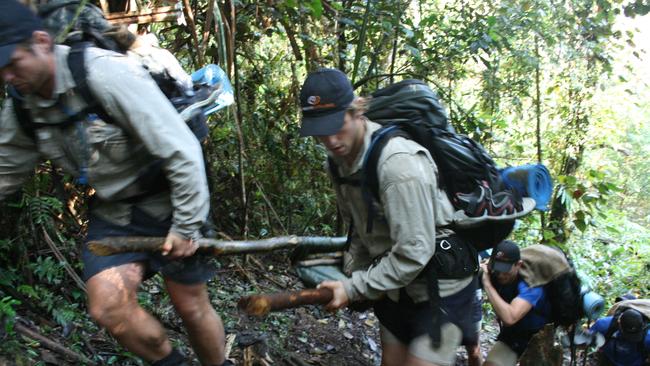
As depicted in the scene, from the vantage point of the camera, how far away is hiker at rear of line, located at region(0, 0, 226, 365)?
2.64m

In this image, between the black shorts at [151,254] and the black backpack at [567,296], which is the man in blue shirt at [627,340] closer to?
the black backpack at [567,296]

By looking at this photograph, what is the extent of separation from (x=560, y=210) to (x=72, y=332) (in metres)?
6.91

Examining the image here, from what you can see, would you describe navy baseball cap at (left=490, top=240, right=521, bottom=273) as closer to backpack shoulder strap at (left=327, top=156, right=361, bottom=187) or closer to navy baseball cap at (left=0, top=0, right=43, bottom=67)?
backpack shoulder strap at (left=327, top=156, right=361, bottom=187)

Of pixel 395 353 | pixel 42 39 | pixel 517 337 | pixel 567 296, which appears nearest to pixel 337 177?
pixel 395 353

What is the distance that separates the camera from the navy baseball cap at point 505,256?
512cm

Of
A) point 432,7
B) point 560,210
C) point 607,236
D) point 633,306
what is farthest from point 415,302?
point 607,236

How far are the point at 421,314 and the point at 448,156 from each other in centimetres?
86

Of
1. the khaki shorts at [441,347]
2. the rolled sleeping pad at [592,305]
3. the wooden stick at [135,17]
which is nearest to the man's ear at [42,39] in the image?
the wooden stick at [135,17]

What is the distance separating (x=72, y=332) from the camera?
4.09 meters

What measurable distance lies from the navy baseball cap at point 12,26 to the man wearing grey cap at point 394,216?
51.4 inches

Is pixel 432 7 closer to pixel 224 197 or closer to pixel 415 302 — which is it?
pixel 224 197

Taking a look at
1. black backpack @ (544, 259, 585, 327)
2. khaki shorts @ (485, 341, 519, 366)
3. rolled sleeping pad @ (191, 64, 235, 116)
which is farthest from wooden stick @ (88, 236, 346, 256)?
khaki shorts @ (485, 341, 519, 366)

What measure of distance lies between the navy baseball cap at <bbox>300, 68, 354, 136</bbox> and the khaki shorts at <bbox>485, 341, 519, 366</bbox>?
3586mm

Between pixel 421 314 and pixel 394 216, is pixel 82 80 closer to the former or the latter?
pixel 394 216
